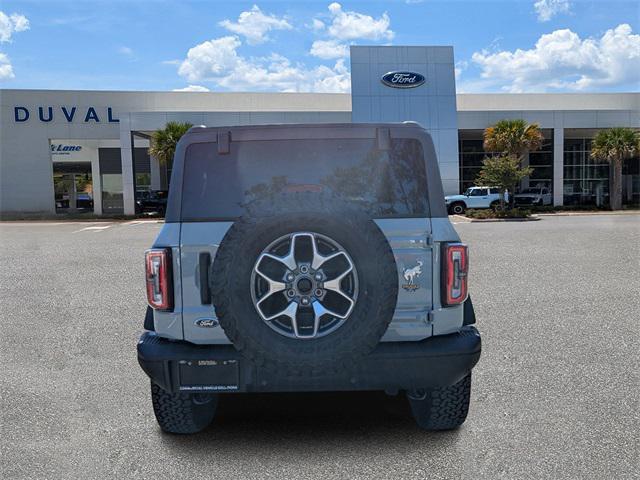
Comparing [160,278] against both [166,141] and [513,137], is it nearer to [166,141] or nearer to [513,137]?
[166,141]

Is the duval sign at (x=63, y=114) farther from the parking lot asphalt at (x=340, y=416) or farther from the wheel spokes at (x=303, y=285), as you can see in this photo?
the wheel spokes at (x=303, y=285)

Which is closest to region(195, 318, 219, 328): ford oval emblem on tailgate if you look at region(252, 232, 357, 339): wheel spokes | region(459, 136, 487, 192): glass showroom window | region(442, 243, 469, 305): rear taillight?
region(252, 232, 357, 339): wheel spokes

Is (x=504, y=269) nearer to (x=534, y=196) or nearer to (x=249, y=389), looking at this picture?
(x=249, y=389)

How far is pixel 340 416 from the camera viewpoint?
4043 millimetres

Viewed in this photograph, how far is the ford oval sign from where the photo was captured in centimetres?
3456

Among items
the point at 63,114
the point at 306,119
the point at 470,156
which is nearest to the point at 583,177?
the point at 470,156

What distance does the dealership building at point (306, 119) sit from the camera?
34219 millimetres

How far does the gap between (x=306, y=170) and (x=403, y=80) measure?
108 ft

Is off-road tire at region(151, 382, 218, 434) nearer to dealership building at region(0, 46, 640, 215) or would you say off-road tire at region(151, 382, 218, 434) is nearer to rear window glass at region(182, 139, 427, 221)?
rear window glass at region(182, 139, 427, 221)

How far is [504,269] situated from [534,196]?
28031mm

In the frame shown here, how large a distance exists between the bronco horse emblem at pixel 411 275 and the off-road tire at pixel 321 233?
25 centimetres

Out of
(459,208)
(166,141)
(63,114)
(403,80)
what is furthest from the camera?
(63,114)

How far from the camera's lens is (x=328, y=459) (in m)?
3.36

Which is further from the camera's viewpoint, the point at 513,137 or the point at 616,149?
the point at 616,149
